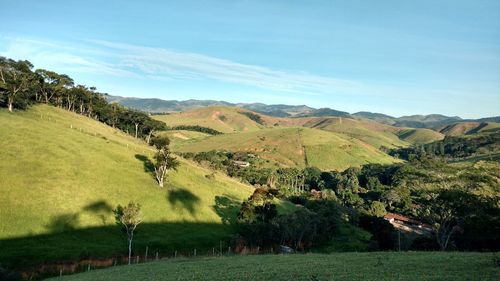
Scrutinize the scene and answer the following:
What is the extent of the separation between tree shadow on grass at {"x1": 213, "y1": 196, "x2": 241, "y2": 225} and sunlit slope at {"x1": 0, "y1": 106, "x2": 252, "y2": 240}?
1492 mm

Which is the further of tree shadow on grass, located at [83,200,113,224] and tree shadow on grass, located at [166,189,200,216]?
tree shadow on grass, located at [166,189,200,216]

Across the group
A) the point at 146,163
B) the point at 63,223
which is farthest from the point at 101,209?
the point at 146,163

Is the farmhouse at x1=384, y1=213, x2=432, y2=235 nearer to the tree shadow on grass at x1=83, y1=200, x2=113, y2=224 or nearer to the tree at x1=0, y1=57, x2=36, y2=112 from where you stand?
the tree shadow on grass at x1=83, y1=200, x2=113, y2=224

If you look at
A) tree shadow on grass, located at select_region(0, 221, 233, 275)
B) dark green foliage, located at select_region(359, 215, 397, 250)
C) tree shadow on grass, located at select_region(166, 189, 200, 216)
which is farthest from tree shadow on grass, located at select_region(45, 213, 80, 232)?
dark green foliage, located at select_region(359, 215, 397, 250)

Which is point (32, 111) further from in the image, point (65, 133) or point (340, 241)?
point (340, 241)

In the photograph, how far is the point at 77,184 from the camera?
289 ft

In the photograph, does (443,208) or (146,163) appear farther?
(146,163)

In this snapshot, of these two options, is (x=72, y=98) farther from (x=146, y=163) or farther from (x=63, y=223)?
(x=63, y=223)

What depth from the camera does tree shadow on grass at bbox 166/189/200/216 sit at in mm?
97062

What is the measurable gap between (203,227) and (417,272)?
66399 millimetres

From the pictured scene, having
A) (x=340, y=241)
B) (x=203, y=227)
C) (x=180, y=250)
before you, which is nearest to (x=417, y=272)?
(x=180, y=250)

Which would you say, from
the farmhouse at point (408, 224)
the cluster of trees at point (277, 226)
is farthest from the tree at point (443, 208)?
the farmhouse at point (408, 224)

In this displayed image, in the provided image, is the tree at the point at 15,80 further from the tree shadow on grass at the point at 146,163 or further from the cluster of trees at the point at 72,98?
the tree shadow on grass at the point at 146,163

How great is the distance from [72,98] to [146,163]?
278ft
